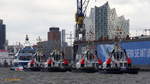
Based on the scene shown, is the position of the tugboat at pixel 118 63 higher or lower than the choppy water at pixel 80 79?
higher

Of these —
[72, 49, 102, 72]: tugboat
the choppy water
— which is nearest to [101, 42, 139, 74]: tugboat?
[72, 49, 102, 72]: tugboat

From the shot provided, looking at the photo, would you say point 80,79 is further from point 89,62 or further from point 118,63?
point 89,62

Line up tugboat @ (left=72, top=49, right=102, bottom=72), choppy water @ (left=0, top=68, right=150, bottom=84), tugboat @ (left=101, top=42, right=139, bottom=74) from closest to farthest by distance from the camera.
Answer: choppy water @ (left=0, top=68, right=150, bottom=84) < tugboat @ (left=101, top=42, right=139, bottom=74) < tugboat @ (left=72, top=49, right=102, bottom=72)

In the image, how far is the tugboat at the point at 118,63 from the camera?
168375 millimetres

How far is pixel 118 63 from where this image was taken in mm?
174375

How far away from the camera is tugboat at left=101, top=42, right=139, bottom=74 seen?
168 metres

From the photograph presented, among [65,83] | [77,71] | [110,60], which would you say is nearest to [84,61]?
[77,71]

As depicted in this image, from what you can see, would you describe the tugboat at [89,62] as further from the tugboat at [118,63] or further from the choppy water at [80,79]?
the choppy water at [80,79]

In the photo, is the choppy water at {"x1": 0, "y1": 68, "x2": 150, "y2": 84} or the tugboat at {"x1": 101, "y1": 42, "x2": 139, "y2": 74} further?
the tugboat at {"x1": 101, "y1": 42, "x2": 139, "y2": 74}

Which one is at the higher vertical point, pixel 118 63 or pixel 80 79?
pixel 118 63

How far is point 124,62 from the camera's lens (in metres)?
174

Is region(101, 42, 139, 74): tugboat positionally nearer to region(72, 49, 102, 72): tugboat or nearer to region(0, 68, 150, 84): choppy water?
region(72, 49, 102, 72): tugboat

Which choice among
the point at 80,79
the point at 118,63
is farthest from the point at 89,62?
the point at 80,79

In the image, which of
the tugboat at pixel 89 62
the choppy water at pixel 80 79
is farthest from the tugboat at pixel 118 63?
the choppy water at pixel 80 79
